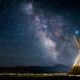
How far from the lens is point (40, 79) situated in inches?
3770

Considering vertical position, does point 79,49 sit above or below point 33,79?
above

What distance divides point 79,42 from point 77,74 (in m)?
9.02

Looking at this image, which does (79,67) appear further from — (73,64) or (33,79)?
(33,79)

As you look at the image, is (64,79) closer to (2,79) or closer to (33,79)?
(33,79)

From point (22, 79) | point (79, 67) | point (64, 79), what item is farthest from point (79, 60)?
point (22, 79)

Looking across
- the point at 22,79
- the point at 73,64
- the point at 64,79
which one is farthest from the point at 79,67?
the point at 22,79

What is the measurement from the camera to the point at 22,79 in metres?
97.4

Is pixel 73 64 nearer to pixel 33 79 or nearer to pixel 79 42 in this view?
pixel 79 42

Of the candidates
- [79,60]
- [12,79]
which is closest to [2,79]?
[12,79]

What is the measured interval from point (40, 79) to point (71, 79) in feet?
26.1

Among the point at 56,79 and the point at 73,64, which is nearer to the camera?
the point at 56,79

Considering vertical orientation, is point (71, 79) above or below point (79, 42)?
below

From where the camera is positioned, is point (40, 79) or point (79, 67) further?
point (79, 67)

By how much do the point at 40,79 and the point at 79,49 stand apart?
1518cm
